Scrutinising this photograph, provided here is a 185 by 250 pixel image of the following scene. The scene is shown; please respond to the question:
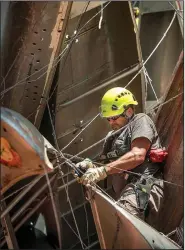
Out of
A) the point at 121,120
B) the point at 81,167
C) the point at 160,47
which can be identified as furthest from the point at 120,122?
the point at 160,47

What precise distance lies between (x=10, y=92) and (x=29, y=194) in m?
Answer: 0.96

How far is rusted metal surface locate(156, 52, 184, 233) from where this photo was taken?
14.3ft

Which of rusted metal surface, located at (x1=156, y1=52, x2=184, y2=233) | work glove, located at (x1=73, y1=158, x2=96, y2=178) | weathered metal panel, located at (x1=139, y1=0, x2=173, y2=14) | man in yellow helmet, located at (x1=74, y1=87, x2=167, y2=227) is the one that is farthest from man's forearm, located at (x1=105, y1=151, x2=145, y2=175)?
weathered metal panel, located at (x1=139, y1=0, x2=173, y2=14)

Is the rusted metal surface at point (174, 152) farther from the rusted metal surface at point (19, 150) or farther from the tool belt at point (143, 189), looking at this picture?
the rusted metal surface at point (19, 150)

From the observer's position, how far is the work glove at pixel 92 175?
3.90 meters

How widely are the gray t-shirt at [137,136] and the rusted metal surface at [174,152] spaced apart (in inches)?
5.7

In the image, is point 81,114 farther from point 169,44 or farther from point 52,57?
point 169,44

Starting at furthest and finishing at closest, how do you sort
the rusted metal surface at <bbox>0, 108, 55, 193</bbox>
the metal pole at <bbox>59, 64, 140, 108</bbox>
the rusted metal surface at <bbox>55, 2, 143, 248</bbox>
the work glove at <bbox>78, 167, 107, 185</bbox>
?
the metal pole at <bbox>59, 64, 140, 108</bbox> < the rusted metal surface at <bbox>55, 2, 143, 248</bbox> < the work glove at <bbox>78, 167, 107, 185</bbox> < the rusted metal surface at <bbox>0, 108, 55, 193</bbox>

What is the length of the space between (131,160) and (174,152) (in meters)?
0.45

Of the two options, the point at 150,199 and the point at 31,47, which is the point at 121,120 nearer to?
the point at 150,199

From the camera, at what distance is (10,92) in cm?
457

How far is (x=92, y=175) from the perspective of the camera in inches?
156

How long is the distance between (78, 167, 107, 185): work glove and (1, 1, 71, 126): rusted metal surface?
1.04m

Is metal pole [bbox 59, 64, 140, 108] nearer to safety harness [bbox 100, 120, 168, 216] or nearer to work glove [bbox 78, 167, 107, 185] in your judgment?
safety harness [bbox 100, 120, 168, 216]
